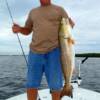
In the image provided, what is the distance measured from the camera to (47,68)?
729 centimetres

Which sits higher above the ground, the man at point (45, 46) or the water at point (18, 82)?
the man at point (45, 46)

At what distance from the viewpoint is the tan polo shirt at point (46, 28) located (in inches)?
280

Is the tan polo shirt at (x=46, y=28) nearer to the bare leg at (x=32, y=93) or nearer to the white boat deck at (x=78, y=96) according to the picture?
the bare leg at (x=32, y=93)

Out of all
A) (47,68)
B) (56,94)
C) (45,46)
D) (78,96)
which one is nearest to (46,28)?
(45,46)

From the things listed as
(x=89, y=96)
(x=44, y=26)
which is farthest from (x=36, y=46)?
(x=89, y=96)

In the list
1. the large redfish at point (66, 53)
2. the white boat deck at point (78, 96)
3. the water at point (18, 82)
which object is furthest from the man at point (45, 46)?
the water at point (18, 82)

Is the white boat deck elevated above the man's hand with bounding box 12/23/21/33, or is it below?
below

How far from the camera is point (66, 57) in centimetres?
694

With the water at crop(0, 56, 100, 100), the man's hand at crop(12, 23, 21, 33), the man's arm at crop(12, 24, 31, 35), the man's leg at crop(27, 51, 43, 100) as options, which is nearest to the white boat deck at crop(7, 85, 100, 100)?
the man's leg at crop(27, 51, 43, 100)

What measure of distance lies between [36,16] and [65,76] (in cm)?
128

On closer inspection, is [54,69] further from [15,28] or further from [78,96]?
[78,96]

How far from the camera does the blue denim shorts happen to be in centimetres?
722

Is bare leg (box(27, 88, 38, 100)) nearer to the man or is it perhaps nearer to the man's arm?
the man

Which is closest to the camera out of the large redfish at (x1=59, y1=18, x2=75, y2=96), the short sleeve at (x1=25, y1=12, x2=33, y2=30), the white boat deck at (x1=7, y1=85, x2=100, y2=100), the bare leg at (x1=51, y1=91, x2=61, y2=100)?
the large redfish at (x1=59, y1=18, x2=75, y2=96)
